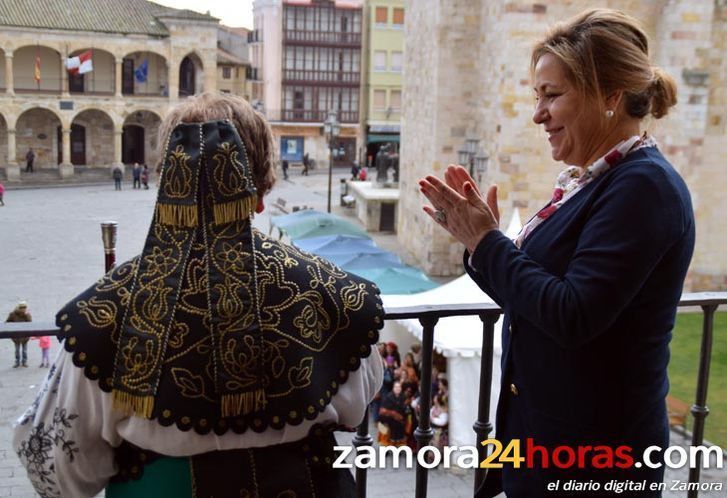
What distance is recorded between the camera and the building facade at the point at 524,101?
51.1ft

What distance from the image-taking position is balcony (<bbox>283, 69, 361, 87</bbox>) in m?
50.0

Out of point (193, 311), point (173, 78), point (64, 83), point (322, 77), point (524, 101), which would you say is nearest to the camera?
point (193, 311)

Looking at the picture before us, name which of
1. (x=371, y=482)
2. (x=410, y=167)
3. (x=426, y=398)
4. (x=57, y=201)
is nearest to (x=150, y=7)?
(x=57, y=201)

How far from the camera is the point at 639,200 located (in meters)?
1.79

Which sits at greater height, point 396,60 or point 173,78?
point 396,60

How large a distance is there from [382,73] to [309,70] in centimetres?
460

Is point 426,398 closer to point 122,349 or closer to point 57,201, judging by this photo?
point 122,349

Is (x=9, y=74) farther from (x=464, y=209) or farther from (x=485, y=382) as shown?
(x=464, y=209)

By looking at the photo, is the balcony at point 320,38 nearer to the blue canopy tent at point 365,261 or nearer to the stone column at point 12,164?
the stone column at point 12,164

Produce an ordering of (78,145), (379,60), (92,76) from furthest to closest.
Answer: (379,60)
(78,145)
(92,76)

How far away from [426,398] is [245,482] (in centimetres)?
90

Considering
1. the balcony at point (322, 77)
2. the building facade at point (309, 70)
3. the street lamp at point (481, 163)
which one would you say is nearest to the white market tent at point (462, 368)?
the street lamp at point (481, 163)

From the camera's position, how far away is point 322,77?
50.4m

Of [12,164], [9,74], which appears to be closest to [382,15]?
[9,74]
